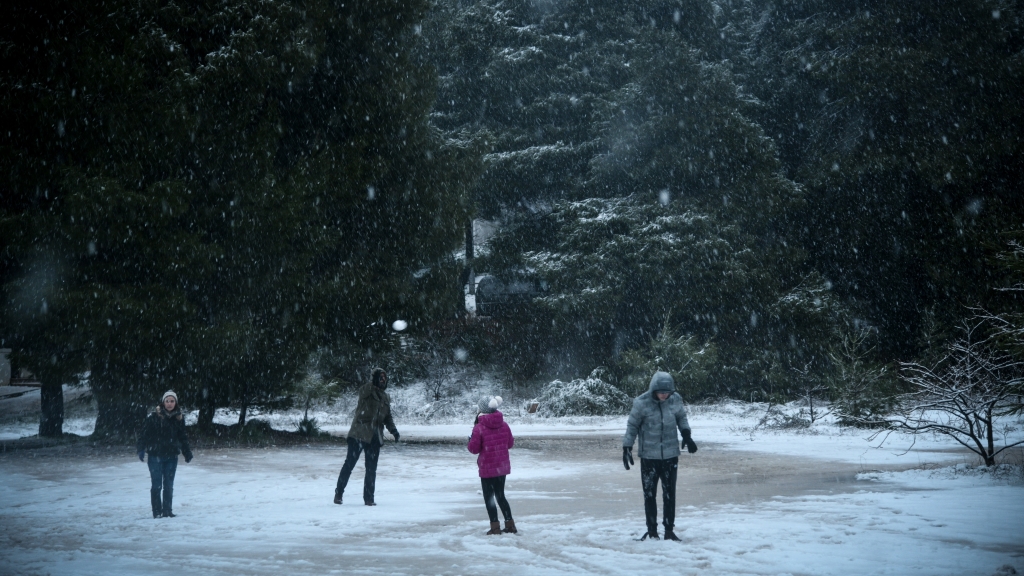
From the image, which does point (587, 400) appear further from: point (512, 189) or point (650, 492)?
point (650, 492)

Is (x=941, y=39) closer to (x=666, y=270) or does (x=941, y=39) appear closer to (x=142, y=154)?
(x=666, y=270)

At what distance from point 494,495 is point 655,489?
163 centimetres

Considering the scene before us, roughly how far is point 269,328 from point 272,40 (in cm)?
657

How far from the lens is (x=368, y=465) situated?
11.0 metres

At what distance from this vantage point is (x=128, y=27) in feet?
63.5

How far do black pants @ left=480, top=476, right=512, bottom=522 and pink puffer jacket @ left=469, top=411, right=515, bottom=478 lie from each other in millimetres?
60

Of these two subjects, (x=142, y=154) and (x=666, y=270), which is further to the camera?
(x=666, y=270)

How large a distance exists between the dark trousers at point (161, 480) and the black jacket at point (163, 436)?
0.07 m

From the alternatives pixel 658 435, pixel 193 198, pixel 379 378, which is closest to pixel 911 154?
pixel 193 198

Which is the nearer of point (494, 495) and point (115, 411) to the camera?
point (494, 495)

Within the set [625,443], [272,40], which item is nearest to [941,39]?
[272,40]

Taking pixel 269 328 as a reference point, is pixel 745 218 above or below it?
above

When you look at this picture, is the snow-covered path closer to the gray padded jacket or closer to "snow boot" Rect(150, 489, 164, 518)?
"snow boot" Rect(150, 489, 164, 518)

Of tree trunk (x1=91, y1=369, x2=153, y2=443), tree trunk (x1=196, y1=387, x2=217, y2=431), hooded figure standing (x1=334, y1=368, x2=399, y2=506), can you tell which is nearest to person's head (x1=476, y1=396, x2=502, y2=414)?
hooded figure standing (x1=334, y1=368, x2=399, y2=506)
